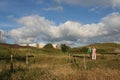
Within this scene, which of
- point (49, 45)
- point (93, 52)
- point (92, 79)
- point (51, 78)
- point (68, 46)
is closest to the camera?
point (92, 79)

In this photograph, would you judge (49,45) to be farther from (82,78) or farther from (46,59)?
(82,78)

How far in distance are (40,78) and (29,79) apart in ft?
1.97

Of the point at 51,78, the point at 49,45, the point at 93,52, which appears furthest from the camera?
the point at 49,45

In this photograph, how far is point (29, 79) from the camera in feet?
44.6

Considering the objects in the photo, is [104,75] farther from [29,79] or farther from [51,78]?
[29,79]

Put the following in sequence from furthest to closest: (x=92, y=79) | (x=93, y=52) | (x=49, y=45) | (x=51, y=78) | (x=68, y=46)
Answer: (x=49, y=45), (x=68, y=46), (x=93, y=52), (x=51, y=78), (x=92, y=79)

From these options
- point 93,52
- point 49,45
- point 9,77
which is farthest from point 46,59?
point 49,45

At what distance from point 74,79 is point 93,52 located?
2524cm

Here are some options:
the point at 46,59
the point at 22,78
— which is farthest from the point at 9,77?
the point at 46,59

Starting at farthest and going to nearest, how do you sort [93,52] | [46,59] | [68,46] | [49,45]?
[49,45], [68,46], [46,59], [93,52]

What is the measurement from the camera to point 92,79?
12211 mm

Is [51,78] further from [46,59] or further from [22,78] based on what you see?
[46,59]

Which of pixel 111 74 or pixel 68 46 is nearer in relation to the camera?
pixel 111 74

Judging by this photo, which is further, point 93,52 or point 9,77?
point 93,52
